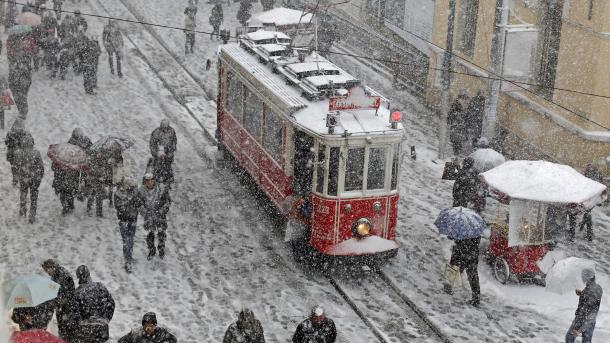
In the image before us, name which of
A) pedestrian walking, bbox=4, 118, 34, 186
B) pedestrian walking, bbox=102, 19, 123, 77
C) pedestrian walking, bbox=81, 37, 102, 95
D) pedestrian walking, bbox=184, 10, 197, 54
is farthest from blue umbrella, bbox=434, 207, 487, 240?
pedestrian walking, bbox=184, 10, 197, 54

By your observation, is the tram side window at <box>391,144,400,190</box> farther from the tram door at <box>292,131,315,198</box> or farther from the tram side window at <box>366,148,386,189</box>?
the tram door at <box>292,131,315,198</box>

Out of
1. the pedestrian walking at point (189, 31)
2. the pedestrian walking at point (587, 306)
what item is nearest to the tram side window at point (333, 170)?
the pedestrian walking at point (587, 306)

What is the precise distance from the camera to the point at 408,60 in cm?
2827

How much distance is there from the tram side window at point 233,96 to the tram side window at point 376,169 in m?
4.24

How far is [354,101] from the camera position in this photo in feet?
46.9

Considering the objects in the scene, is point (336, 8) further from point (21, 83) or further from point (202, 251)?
point (202, 251)

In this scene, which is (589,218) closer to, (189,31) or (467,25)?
(467,25)

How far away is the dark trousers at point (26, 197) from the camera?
50.6ft

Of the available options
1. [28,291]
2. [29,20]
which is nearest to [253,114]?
[28,291]

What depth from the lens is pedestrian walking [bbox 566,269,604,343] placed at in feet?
39.4

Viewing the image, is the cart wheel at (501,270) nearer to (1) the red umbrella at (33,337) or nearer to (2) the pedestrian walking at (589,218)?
(2) the pedestrian walking at (589,218)

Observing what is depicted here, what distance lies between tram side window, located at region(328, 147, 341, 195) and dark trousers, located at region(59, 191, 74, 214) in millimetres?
4625

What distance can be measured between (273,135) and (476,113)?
25.2 ft

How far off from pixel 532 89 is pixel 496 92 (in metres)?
1.83
